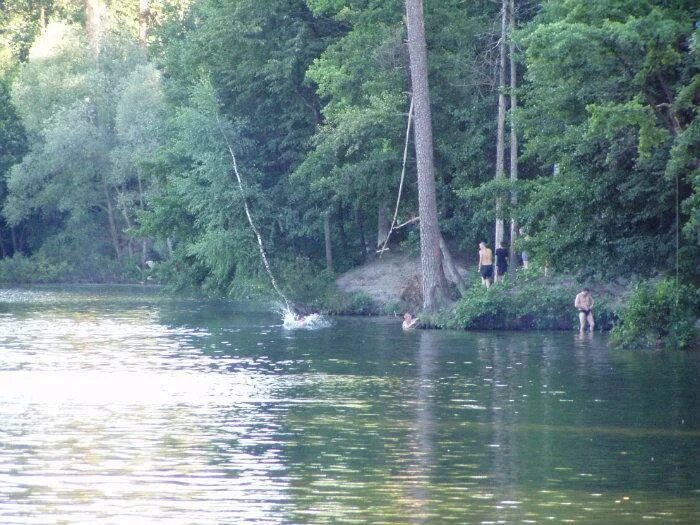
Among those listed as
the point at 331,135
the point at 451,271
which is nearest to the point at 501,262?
the point at 451,271

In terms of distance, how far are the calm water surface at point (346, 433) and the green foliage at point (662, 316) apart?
1.13m

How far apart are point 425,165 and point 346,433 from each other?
2291 cm

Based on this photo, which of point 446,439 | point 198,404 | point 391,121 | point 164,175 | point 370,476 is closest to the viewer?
point 370,476

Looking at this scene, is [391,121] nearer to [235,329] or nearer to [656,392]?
[235,329]

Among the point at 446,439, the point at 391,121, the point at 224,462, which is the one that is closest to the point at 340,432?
the point at 446,439

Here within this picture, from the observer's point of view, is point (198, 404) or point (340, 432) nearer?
point (340, 432)

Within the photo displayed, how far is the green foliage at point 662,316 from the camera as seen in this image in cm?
2930

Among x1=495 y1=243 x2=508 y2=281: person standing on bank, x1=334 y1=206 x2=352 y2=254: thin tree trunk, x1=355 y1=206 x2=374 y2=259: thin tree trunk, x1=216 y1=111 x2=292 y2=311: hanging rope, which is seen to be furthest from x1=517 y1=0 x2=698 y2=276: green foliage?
x1=334 y1=206 x2=352 y2=254: thin tree trunk

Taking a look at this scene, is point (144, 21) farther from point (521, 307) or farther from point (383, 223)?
point (521, 307)

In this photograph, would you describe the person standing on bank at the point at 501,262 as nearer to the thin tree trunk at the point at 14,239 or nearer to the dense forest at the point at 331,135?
the dense forest at the point at 331,135

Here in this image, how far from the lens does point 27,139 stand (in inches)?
3120

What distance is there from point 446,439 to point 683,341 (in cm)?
1384

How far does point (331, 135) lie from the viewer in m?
44.2

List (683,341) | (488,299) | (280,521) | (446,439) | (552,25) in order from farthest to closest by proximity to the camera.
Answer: (488,299) → (683,341) → (552,25) → (446,439) → (280,521)
